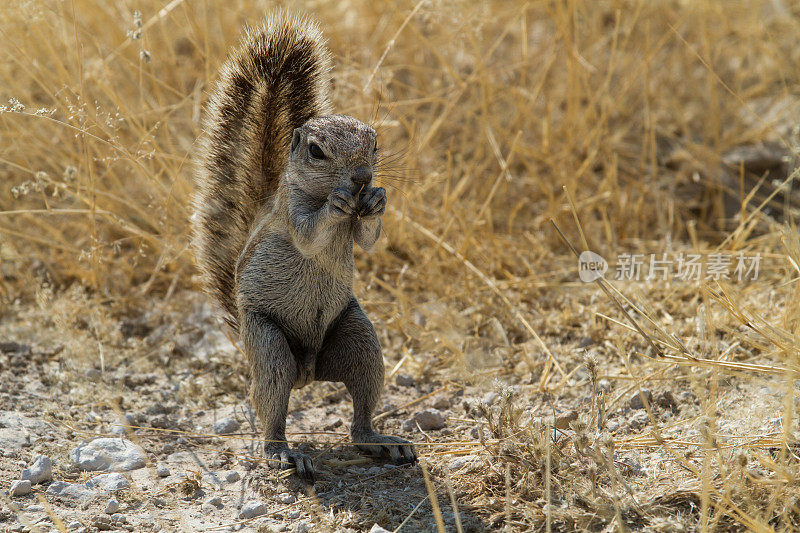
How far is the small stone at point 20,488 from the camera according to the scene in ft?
9.02

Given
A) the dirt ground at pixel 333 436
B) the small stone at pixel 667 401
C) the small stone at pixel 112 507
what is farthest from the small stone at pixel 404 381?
the small stone at pixel 112 507

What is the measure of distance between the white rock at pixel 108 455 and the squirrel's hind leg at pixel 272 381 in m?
0.55

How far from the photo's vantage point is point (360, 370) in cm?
310

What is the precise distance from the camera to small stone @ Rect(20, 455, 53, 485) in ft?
9.32

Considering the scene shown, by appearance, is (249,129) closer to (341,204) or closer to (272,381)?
(341,204)

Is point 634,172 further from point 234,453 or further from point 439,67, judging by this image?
point 234,453

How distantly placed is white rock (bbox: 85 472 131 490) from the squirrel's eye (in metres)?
1.44

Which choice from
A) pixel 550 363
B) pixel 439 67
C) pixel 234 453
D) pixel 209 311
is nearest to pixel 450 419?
pixel 550 363

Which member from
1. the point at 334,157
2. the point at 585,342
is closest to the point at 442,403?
the point at 585,342

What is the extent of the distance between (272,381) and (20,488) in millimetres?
982

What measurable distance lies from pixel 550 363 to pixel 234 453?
1523mm

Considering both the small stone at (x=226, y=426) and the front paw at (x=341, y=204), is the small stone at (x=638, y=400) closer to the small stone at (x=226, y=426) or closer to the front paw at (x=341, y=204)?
the front paw at (x=341, y=204)

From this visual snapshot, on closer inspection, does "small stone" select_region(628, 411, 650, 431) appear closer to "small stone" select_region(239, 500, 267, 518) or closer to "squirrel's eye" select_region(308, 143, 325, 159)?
"small stone" select_region(239, 500, 267, 518)

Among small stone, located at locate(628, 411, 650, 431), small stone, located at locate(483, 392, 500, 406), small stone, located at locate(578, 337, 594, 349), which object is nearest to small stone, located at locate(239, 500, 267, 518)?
Answer: small stone, located at locate(483, 392, 500, 406)
